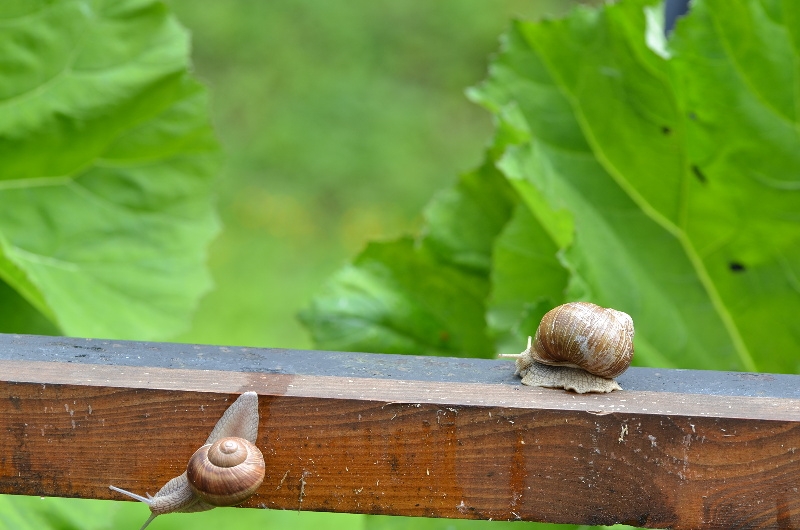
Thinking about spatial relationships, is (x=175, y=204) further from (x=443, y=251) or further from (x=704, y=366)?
(x=704, y=366)

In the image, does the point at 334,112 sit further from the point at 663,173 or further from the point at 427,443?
the point at 427,443

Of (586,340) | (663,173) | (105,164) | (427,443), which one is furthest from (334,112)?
(427,443)

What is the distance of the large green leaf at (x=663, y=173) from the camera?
1320mm

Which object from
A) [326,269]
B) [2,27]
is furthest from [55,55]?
[326,269]

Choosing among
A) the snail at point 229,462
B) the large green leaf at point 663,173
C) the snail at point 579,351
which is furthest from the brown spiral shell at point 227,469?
the large green leaf at point 663,173

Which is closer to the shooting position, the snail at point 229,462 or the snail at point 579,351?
the snail at point 229,462

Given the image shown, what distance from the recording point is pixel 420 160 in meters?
4.58

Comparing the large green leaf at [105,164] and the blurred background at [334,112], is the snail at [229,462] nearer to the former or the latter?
the large green leaf at [105,164]

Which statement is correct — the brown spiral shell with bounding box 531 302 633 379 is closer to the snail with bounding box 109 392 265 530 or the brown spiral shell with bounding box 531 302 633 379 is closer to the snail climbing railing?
the snail climbing railing

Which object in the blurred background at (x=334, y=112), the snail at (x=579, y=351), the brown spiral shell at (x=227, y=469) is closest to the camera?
the brown spiral shell at (x=227, y=469)

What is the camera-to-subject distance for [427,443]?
0.74 metres

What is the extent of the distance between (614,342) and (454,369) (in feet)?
0.60

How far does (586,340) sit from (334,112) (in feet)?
→ 12.5

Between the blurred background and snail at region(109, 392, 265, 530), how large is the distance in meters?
3.21
